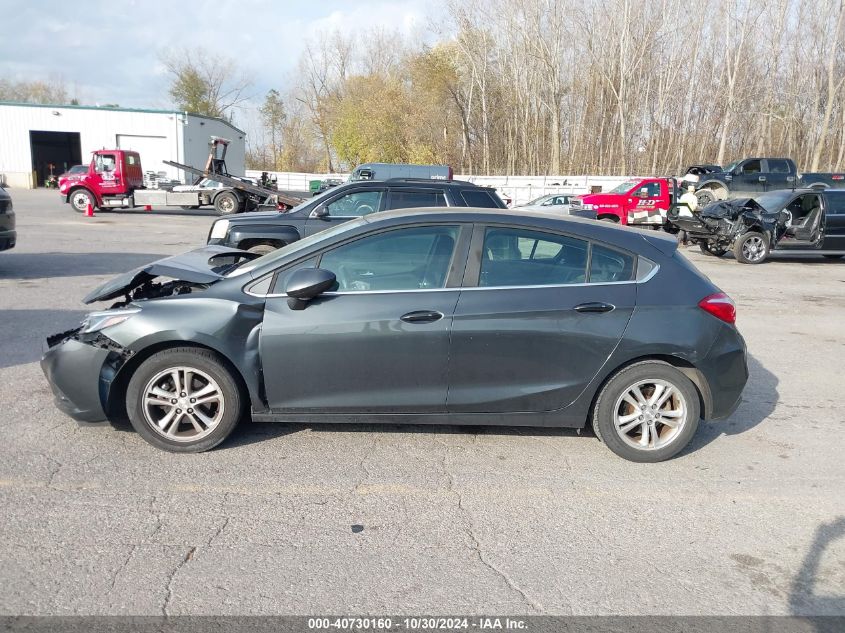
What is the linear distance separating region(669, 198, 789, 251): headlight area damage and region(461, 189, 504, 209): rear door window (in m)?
7.98

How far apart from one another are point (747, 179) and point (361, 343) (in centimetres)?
2533

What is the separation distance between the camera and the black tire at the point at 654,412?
4.22 m

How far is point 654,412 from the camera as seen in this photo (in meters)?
4.25

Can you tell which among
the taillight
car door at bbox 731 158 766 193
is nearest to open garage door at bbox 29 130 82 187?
car door at bbox 731 158 766 193

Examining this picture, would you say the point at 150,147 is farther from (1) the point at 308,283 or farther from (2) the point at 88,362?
(1) the point at 308,283

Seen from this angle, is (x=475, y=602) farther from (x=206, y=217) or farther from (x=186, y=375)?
(x=206, y=217)

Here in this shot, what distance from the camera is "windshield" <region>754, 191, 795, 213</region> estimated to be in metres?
14.8

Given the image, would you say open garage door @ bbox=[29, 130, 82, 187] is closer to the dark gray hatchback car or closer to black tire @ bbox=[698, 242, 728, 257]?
black tire @ bbox=[698, 242, 728, 257]

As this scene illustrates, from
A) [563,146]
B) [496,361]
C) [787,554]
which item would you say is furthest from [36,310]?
[563,146]

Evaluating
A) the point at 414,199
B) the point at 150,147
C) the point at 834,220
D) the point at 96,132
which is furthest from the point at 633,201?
the point at 96,132

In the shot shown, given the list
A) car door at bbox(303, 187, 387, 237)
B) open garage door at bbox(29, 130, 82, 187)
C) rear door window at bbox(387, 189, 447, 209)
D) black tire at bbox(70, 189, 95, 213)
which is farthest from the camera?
open garage door at bbox(29, 130, 82, 187)

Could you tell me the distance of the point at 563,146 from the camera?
45.5 m

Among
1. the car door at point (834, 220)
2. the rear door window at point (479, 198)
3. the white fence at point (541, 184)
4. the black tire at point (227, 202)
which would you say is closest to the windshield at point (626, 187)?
the car door at point (834, 220)

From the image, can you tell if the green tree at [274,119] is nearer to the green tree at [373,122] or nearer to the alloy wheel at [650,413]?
the green tree at [373,122]
